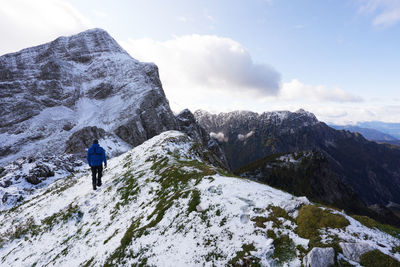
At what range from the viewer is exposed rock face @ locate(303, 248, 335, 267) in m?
6.90

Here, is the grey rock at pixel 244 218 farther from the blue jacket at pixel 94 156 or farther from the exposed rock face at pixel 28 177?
the exposed rock face at pixel 28 177

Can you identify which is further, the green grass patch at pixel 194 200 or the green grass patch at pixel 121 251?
the green grass patch at pixel 194 200

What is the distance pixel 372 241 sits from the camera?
781cm

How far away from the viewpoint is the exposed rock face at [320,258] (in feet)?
22.6

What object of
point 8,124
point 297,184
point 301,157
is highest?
point 8,124

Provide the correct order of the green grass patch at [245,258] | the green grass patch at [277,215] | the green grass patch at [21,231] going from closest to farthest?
the green grass patch at [245,258], the green grass patch at [277,215], the green grass patch at [21,231]

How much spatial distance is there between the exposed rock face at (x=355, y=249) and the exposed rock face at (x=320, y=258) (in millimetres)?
480

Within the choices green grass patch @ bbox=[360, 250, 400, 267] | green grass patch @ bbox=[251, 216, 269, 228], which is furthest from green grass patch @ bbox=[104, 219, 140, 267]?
green grass patch @ bbox=[360, 250, 400, 267]

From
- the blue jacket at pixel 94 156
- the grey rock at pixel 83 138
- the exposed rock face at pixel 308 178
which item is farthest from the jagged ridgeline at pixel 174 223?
the exposed rock face at pixel 308 178

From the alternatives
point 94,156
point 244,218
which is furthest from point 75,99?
point 244,218

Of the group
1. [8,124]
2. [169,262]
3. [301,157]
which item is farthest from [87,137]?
[301,157]

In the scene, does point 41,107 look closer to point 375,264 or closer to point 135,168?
point 135,168

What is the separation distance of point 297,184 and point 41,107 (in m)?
195

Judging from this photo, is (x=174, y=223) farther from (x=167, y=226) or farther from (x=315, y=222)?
(x=315, y=222)
